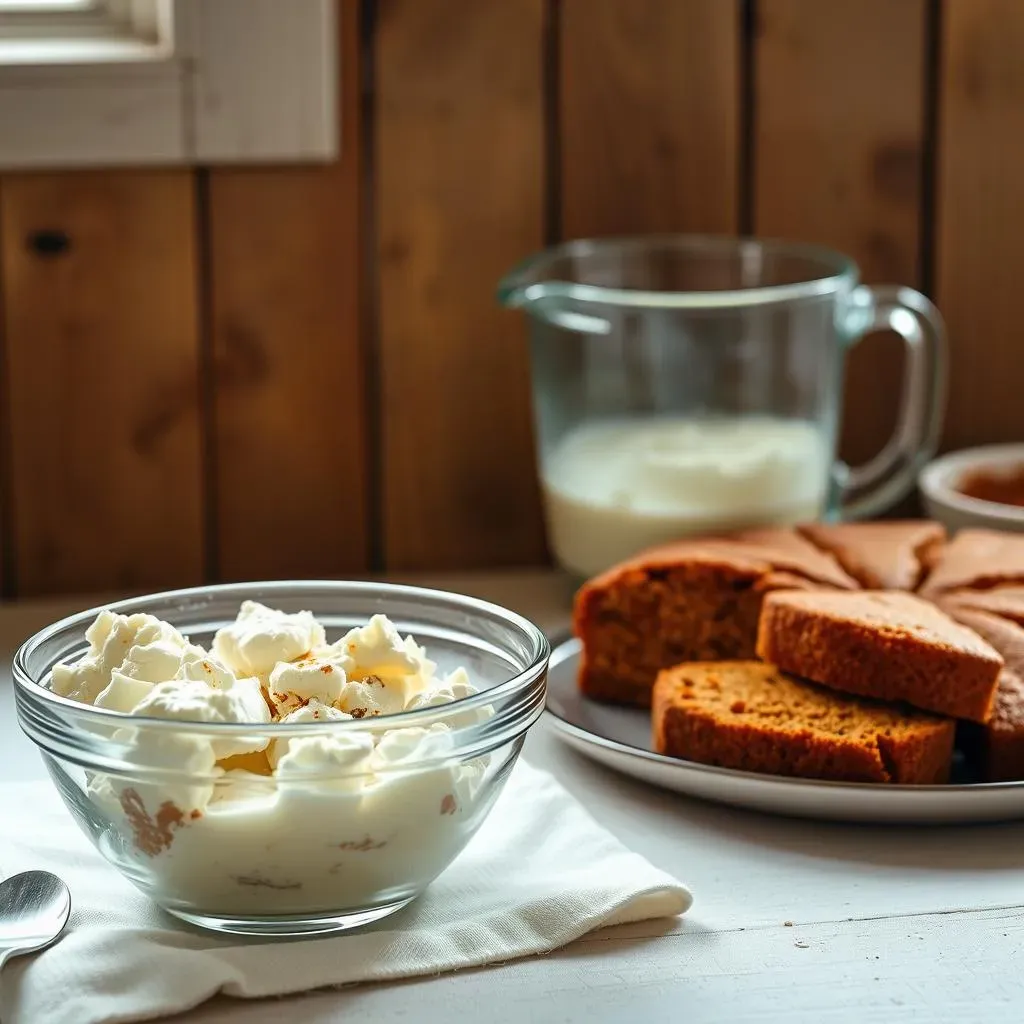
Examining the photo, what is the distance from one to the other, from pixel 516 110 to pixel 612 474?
0.36 meters

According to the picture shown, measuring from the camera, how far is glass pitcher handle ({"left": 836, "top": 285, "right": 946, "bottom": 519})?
138 cm

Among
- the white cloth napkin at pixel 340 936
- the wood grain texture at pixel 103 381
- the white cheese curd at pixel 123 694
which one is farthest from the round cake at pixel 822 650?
the wood grain texture at pixel 103 381

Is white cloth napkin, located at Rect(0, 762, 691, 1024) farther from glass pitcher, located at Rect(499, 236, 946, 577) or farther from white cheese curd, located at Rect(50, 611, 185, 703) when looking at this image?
glass pitcher, located at Rect(499, 236, 946, 577)

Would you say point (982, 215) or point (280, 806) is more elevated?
point (982, 215)

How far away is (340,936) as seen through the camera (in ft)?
2.61

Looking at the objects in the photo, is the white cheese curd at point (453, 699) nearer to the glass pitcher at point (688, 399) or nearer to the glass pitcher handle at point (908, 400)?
the glass pitcher at point (688, 399)

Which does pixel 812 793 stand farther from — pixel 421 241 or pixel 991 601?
pixel 421 241

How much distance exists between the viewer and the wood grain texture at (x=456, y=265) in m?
1.42

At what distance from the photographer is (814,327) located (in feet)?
4.38

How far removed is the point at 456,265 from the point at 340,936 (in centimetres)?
80

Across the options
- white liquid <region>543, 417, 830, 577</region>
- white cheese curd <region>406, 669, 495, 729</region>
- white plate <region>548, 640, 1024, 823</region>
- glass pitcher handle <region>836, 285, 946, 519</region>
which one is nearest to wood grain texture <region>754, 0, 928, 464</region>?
glass pitcher handle <region>836, 285, 946, 519</region>

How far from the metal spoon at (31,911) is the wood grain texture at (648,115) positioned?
0.85 metres

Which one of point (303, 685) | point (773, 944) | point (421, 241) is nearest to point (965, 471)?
point (421, 241)

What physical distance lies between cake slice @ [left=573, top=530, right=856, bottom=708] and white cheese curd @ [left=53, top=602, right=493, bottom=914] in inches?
14.0
